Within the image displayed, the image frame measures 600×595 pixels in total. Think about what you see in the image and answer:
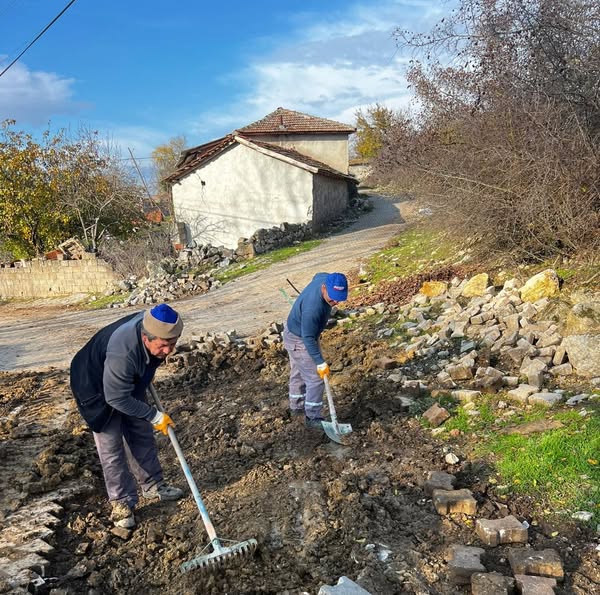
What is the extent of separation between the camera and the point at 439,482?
152 inches

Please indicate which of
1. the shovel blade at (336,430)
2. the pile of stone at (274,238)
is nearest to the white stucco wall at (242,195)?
the pile of stone at (274,238)

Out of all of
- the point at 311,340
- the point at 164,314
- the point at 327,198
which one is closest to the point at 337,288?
the point at 311,340

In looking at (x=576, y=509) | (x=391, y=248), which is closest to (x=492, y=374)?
(x=576, y=509)

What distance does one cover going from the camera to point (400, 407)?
5.37 m

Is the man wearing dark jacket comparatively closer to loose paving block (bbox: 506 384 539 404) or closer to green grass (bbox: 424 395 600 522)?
green grass (bbox: 424 395 600 522)

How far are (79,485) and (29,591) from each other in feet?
4.23

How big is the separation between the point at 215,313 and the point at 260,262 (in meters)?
5.57

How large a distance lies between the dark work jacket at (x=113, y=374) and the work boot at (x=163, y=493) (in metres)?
0.75

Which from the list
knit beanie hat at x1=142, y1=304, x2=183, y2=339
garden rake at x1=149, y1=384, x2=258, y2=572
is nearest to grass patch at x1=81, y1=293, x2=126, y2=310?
knit beanie hat at x1=142, y1=304, x2=183, y2=339

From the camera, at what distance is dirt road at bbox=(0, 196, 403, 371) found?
9.63m

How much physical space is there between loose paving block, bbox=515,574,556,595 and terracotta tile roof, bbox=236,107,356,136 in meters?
23.8

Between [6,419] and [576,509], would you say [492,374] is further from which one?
[6,419]

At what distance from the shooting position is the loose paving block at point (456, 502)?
11.8 feet

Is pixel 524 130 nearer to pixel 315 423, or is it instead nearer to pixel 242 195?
pixel 315 423
